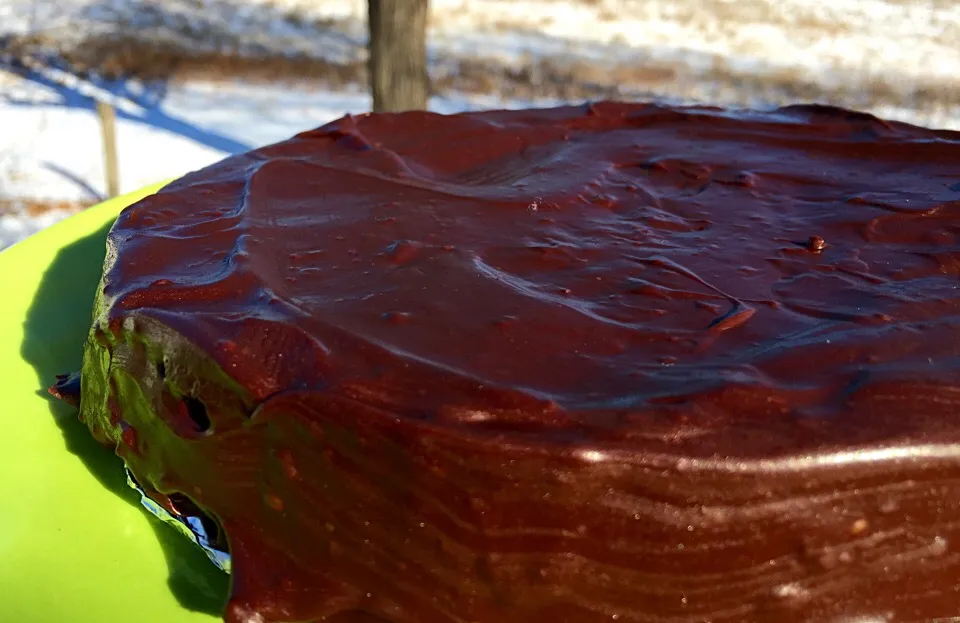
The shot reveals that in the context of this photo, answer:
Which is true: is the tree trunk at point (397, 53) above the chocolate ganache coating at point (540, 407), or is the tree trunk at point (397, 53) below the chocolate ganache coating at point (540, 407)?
above

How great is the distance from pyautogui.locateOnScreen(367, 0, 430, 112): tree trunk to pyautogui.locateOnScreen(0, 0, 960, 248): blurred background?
1.43 metres

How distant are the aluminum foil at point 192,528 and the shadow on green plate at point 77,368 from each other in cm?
3

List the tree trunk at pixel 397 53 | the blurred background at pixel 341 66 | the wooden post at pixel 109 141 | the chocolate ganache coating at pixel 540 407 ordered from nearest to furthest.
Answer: the chocolate ganache coating at pixel 540 407 → the tree trunk at pixel 397 53 → the wooden post at pixel 109 141 → the blurred background at pixel 341 66

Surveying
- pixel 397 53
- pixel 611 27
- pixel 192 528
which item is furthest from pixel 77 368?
pixel 611 27

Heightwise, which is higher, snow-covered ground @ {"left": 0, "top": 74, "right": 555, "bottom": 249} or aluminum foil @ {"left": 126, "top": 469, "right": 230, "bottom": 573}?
aluminum foil @ {"left": 126, "top": 469, "right": 230, "bottom": 573}

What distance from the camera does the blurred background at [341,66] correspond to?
5398mm

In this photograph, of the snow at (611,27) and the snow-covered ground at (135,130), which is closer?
the snow-covered ground at (135,130)

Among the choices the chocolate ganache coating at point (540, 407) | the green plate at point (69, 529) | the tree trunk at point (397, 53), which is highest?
the tree trunk at point (397, 53)

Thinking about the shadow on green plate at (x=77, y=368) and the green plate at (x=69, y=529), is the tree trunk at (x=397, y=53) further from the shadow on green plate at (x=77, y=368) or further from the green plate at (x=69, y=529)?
the green plate at (x=69, y=529)

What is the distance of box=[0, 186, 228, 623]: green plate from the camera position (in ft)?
4.15

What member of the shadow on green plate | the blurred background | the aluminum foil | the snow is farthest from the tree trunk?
the snow

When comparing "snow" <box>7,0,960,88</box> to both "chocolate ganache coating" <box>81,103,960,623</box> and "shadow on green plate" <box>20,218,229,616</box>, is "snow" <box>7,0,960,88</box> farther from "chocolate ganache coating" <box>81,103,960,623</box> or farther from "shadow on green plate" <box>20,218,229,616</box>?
"chocolate ganache coating" <box>81,103,960,623</box>

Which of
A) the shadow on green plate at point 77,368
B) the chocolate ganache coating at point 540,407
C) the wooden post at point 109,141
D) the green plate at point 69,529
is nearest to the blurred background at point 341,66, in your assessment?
the wooden post at point 109,141

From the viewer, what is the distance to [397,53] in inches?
150
